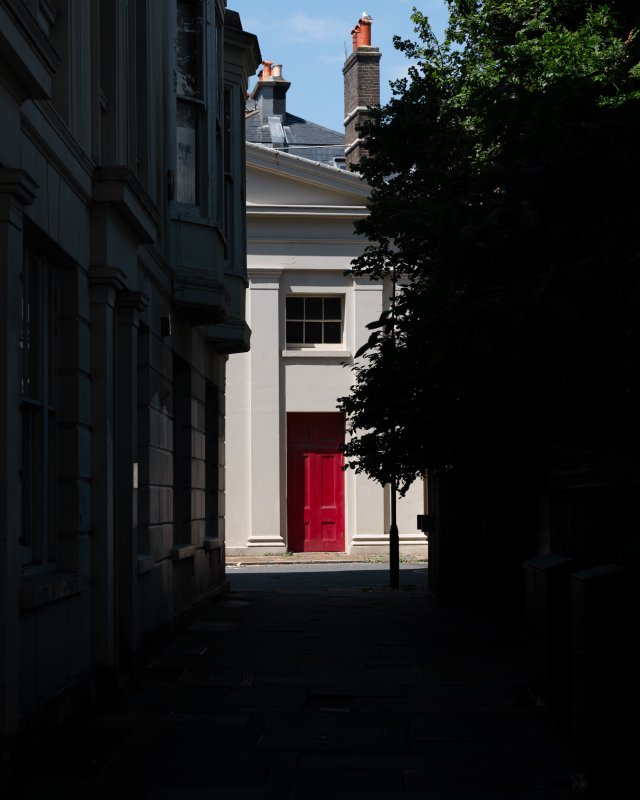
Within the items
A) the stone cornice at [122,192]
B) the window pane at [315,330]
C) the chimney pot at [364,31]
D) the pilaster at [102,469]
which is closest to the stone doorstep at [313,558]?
the window pane at [315,330]

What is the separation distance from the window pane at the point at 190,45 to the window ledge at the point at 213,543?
5981 mm

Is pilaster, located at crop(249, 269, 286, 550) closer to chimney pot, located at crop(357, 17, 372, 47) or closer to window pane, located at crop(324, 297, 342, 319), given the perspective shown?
window pane, located at crop(324, 297, 342, 319)

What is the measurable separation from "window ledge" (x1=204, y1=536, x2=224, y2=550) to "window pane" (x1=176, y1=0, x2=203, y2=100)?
598 cm

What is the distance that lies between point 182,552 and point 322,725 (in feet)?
21.0

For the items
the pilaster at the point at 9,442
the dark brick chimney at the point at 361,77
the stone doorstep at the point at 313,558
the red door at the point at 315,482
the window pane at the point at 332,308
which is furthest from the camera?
the dark brick chimney at the point at 361,77

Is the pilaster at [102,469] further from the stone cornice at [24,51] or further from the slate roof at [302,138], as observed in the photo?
the slate roof at [302,138]

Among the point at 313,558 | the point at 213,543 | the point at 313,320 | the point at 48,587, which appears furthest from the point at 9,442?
the point at 313,320

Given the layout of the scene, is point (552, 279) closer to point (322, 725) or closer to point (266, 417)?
point (322, 725)

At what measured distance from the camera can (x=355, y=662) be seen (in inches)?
507

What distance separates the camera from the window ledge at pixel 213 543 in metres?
18.6

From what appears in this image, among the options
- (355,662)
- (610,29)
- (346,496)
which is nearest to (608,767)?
(355,662)

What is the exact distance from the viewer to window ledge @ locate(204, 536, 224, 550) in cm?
1864

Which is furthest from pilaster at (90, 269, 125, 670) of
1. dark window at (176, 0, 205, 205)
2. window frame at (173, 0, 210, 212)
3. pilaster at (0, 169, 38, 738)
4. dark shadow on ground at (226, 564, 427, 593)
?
A: dark shadow on ground at (226, 564, 427, 593)

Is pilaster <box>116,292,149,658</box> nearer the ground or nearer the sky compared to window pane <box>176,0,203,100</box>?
nearer the ground
